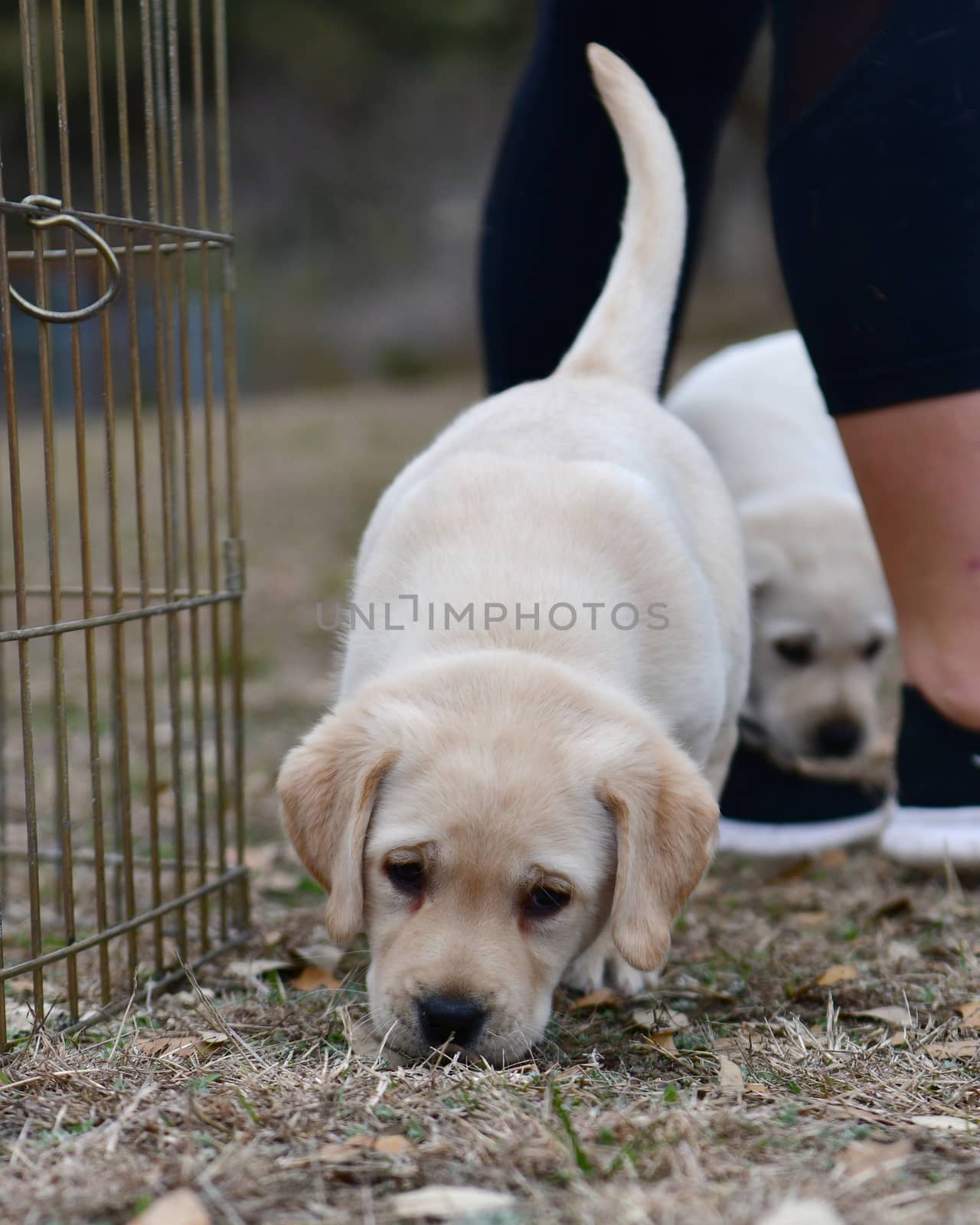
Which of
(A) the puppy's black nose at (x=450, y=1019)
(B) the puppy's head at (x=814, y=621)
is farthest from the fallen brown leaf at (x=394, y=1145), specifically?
(B) the puppy's head at (x=814, y=621)

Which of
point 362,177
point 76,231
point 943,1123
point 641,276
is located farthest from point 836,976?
point 362,177

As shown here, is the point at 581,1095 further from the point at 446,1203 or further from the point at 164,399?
the point at 164,399

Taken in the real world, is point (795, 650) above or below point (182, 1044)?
Result: above

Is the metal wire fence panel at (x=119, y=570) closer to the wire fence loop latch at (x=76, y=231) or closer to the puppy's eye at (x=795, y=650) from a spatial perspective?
the wire fence loop latch at (x=76, y=231)

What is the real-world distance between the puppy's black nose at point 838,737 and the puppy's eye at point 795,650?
207 mm

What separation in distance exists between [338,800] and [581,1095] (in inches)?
23.0

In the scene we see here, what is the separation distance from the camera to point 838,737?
12.7ft

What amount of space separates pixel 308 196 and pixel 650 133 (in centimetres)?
2024

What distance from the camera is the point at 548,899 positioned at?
2.02 metres

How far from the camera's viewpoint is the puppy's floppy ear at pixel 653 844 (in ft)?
6.55

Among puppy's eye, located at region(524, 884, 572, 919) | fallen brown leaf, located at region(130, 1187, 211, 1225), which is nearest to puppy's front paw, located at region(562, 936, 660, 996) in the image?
puppy's eye, located at region(524, 884, 572, 919)

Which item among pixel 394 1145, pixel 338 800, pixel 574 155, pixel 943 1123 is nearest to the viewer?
pixel 394 1145

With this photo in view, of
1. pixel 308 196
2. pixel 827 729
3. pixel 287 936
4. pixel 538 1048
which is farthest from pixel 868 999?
pixel 308 196

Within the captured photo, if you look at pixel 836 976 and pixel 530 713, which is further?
pixel 836 976
